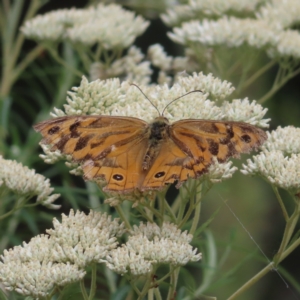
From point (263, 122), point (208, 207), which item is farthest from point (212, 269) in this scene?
point (208, 207)

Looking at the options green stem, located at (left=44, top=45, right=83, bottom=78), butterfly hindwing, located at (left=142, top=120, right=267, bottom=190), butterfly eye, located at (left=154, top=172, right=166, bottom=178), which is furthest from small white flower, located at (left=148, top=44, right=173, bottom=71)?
butterfly eye, located at (left=154, top=172, right=166, bottom=178)

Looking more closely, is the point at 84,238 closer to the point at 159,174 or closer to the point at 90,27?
the point at 159,174

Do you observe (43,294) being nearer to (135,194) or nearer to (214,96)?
(135,194)

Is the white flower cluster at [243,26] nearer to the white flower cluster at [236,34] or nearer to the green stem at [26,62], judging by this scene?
the white flower cluster at [236,34]

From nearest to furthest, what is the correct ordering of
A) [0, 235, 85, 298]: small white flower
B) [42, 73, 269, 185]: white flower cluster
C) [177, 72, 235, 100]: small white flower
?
[0, 235, 85, 298]: small white flower → [42, 73, 269, 185]: white flower cluster → [177, 72, 235, 100]: small white flower

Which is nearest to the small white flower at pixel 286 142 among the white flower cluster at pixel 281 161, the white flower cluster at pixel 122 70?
the white flower cluster at pixel 281 161

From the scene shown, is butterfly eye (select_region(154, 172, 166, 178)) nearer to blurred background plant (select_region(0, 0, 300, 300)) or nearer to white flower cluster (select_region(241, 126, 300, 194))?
white flower cluster (select_region(241, 126, 300, 194))

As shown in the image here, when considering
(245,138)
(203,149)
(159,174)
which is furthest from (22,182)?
(245,138)
